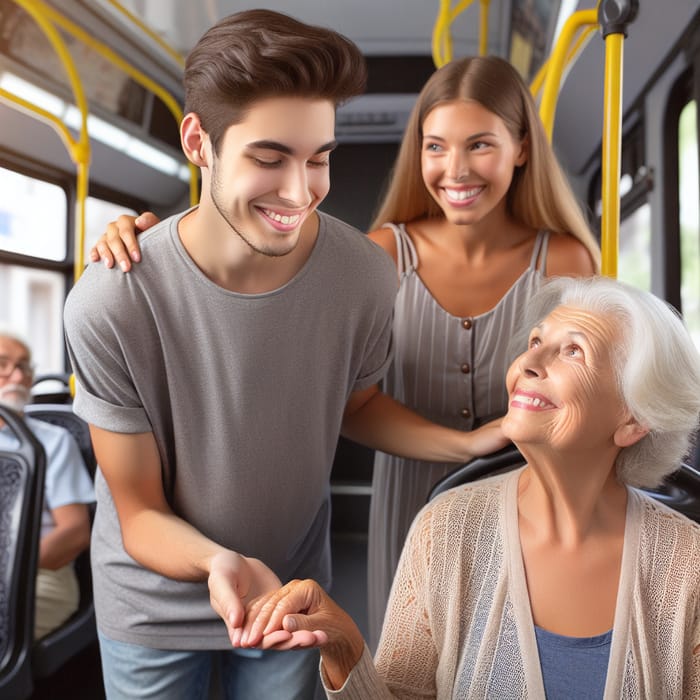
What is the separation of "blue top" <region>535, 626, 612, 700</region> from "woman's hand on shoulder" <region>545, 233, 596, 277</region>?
25.0 inches

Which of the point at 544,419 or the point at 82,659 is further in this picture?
the point at 82,659

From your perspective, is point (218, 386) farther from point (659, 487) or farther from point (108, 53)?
point (108, 53)

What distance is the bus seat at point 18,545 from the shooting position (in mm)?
2156

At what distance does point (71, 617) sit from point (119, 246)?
5.84 feet

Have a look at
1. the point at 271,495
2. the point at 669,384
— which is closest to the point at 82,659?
the point at 271,495

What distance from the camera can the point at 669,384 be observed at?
1.12 meters

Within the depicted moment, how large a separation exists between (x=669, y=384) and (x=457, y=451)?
0.36m

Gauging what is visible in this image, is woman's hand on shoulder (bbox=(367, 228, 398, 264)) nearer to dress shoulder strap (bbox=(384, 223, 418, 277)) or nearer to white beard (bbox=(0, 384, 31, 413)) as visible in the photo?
dress shoulder strap (bbox=(384, 223, 418, 277))

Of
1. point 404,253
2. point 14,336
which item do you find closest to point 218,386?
point 404,253

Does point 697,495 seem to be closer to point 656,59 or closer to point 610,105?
point 610,105

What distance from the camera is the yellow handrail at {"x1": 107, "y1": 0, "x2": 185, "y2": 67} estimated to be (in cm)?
208

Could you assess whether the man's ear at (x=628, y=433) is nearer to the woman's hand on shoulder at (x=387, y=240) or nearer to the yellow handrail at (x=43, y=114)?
the woman's hand on shoulder at (x=387, y=240)

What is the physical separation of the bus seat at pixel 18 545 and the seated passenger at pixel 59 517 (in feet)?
0.84

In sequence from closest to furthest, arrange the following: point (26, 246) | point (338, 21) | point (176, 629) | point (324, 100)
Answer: point (324, 100) < point (176, 629) < point (338, 21) < point (26, 246)
